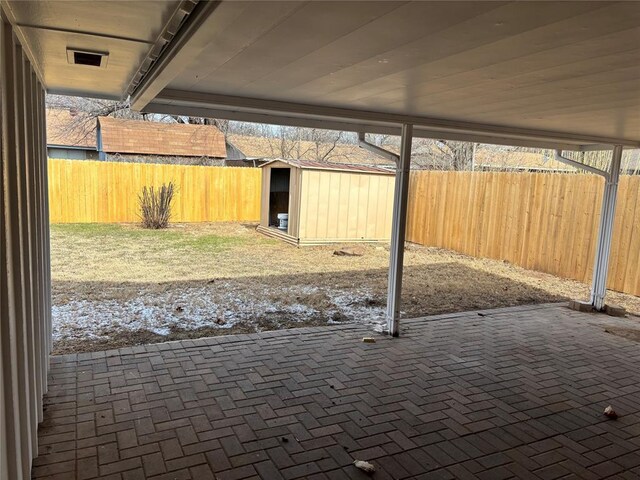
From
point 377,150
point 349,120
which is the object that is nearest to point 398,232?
point 377,150

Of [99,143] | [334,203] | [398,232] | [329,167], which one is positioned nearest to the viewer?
[398,232]

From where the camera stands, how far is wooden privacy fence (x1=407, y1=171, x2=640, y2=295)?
25.5 feet

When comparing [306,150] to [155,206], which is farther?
[306,150]

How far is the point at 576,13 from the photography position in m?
1.90

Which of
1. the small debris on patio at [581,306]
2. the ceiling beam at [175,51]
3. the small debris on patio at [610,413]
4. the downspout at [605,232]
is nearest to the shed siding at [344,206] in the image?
the downspout at [605,232]

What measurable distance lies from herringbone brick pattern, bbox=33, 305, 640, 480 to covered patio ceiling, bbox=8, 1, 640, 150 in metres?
2.17

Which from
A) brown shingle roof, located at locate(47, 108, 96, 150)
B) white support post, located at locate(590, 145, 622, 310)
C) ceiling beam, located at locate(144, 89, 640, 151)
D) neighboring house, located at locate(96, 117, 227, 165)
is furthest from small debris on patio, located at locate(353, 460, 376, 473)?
brown shingle roof, located at locate(47, 108, 96, 150)

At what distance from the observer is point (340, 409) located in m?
3.42

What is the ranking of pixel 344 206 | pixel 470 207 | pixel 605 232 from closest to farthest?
1. pixel 605 232
2. pixel 470 207
3. pixel 344 206

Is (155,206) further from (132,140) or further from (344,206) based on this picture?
(132,140)

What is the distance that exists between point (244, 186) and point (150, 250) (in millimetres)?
5545

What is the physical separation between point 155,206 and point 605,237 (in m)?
10.7

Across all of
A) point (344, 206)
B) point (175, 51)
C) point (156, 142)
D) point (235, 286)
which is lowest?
point (235, 286)

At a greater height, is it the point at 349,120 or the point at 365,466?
the point at 349,120
